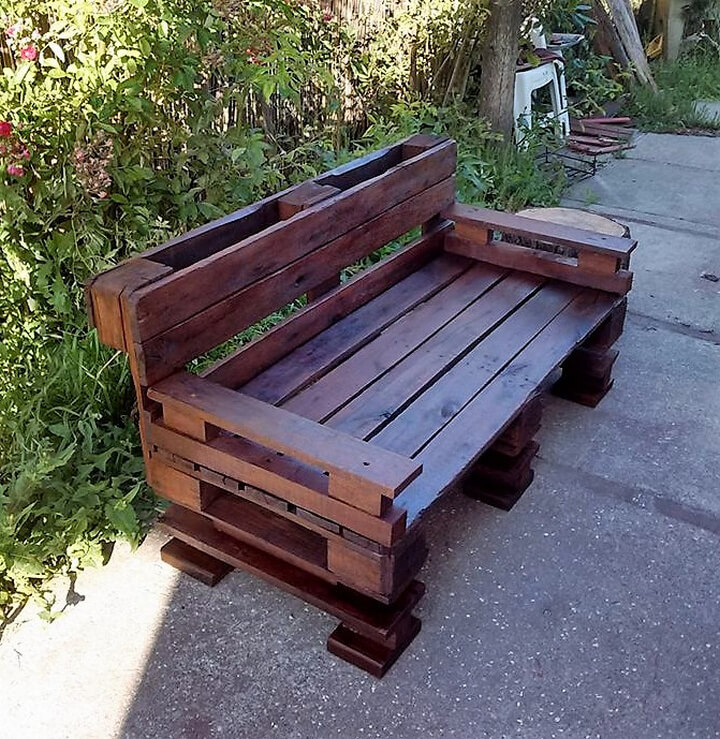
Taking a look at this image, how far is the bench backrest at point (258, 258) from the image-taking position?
6.75ft

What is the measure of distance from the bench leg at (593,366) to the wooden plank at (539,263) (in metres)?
0.10

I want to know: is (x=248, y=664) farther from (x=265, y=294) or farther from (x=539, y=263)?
(x=539, y=263)

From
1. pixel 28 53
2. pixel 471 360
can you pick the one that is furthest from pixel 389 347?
pixel 28 53

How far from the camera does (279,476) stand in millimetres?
1956

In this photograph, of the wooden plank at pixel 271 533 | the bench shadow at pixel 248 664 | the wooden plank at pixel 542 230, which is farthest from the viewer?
the wooden plank at pixel 542 230

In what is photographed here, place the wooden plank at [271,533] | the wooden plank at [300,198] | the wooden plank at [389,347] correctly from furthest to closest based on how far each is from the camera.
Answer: the wooden plank at [300,198], the wooden plank at [389,347], the wooden plank at [271,533]

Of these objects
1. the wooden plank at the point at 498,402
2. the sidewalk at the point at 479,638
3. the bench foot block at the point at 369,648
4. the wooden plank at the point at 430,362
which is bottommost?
the sidewalk at the point at 479,638

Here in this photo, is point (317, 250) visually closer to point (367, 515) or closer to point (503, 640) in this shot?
point (367, 515)

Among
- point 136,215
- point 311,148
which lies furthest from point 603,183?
point 136,215

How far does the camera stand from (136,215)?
308 centimetres

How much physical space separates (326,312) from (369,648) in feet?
3.59

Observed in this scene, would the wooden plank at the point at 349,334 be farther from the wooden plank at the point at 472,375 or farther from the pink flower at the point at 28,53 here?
the pink flower at the point at 28,53

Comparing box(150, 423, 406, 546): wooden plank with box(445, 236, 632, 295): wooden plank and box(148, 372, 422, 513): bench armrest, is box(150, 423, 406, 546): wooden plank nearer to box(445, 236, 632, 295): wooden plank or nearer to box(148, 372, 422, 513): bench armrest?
box(148, 372, 422, 513): bench armrest

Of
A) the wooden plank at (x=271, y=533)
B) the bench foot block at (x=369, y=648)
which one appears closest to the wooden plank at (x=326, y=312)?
the wooden plank at (x=271, y=533)
